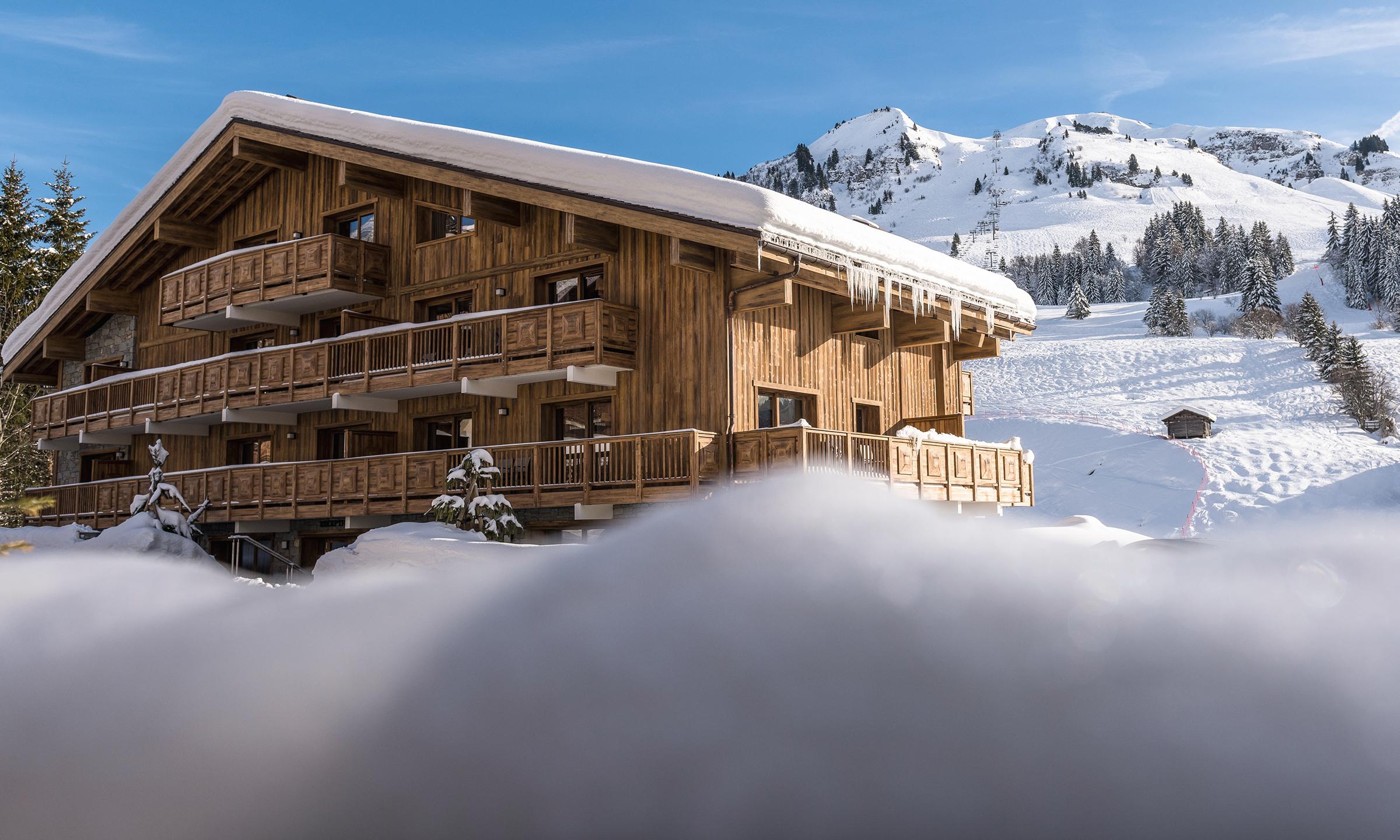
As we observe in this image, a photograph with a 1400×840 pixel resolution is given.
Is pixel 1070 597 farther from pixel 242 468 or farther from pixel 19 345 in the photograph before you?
pixel 19 345

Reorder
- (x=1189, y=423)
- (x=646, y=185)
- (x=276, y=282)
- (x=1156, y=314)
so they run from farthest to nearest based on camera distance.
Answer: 1. (x=1156, y=314)
2. (x=1189, y=423)
3. (x=276, y=282)
4. (x=646, y=185)

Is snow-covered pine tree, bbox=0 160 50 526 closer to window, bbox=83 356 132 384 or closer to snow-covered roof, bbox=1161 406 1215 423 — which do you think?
window, bbox=83 356 132 384

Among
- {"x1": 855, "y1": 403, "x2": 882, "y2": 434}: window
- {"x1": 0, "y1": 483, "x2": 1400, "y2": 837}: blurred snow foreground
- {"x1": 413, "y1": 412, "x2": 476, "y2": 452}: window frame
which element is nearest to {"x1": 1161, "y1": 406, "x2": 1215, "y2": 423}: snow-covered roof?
{"x1": 855, "y1": 403, "x2": 882, "y2": 434}: window

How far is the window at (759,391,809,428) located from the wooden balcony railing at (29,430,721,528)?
1.82 m

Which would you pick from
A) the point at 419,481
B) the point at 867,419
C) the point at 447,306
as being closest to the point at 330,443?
the point at 447,306

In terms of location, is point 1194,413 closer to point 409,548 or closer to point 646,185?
point 646,185

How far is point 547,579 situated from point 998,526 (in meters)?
0.85

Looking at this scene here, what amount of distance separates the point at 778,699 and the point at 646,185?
15.5 metres

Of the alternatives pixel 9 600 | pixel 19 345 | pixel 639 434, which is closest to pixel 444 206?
pixel 639 434

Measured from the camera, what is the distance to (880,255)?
1742 centimetres

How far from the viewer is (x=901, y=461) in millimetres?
17656

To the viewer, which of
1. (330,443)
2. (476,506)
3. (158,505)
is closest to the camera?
(476,506)

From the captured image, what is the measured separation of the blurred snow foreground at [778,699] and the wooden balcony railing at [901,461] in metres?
12.0

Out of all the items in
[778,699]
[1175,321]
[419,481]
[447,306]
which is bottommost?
[778,699]
